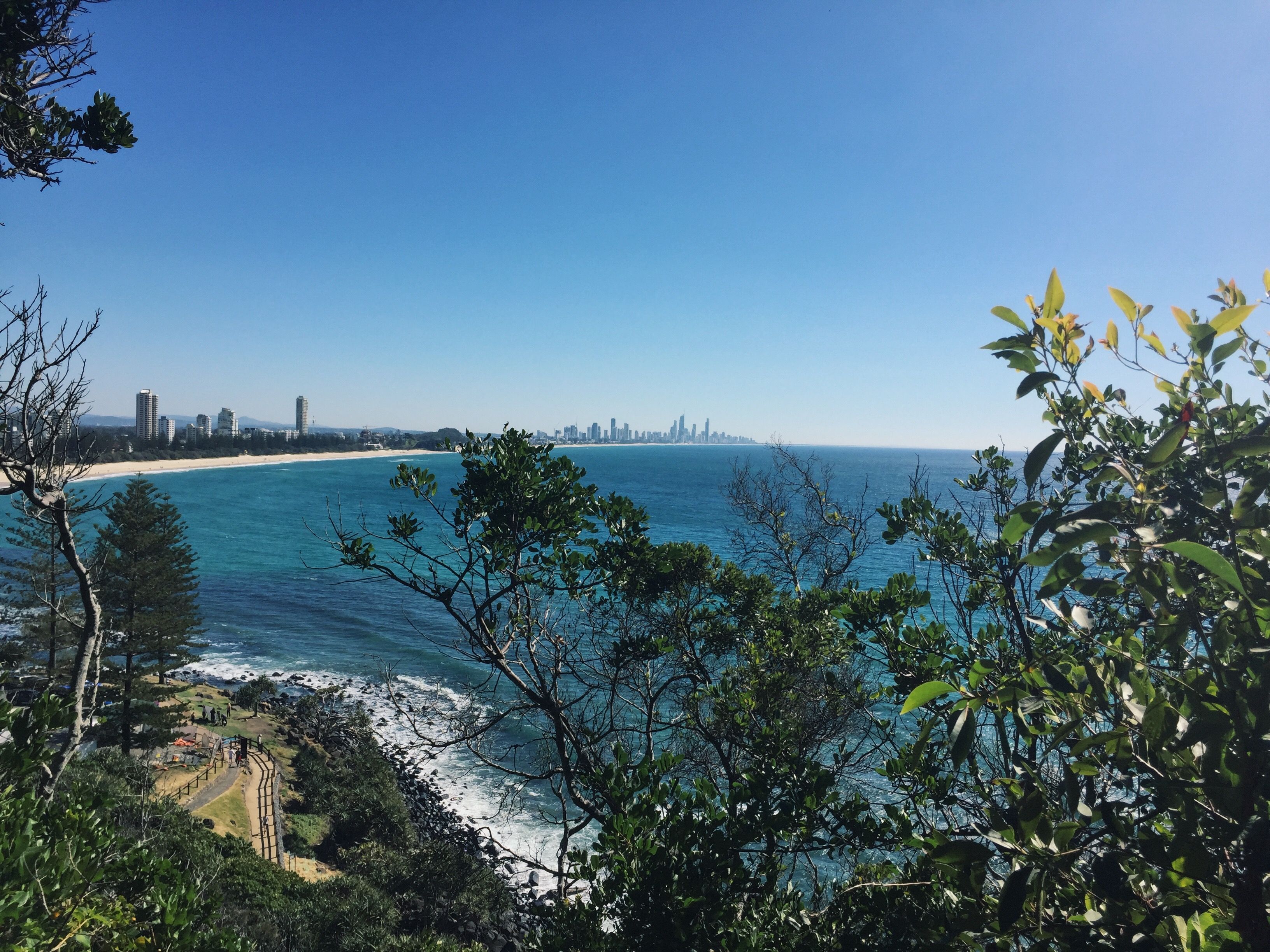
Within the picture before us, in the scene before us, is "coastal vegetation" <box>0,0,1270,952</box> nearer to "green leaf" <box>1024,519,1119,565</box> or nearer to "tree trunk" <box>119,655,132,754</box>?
"green leaf" <box>1024,519,1119,565</box>

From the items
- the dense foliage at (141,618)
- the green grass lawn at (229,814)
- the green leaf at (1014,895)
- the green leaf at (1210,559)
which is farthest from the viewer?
the dense foliage at (141,618)

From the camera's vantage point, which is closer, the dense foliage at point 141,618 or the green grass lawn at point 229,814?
the green grass lawn at point 229,814

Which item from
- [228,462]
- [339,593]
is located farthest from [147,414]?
[339,593]

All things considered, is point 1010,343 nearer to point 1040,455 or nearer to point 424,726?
point 1040,455

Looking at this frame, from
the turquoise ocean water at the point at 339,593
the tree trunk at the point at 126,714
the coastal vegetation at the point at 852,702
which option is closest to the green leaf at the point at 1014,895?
the coastal vegetation at the point at 852,702

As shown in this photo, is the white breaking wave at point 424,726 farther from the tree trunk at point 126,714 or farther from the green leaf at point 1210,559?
the green leaf at point 1210,559

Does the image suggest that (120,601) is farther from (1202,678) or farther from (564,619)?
(1202,678)
